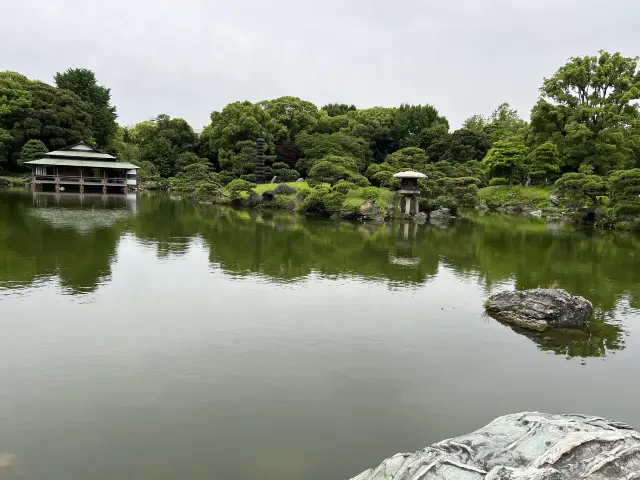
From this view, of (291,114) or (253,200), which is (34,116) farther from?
(291,114)

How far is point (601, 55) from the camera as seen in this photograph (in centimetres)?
3609

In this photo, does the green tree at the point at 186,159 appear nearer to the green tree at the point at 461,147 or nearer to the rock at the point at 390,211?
the green tree at the point at 461,147

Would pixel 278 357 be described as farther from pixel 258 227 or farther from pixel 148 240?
pixel 258 227

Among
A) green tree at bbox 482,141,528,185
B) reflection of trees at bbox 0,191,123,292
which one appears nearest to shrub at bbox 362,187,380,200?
green tree at bbox 482,141,528,185

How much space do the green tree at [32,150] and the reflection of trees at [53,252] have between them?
22504mm

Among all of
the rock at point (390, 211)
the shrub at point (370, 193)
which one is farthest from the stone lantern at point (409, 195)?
the shrub at point (370, 193)

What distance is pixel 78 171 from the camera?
39.2m

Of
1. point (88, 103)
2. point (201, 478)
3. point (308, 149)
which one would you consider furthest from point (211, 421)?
point (88, 103)

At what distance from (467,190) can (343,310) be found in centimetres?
2639

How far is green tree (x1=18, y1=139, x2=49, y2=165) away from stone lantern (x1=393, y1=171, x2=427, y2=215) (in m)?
31.4

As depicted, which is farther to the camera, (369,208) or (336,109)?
(336,109)

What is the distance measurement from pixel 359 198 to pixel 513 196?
16.5 m

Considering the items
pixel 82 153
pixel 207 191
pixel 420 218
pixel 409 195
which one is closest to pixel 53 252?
pixel 420 218

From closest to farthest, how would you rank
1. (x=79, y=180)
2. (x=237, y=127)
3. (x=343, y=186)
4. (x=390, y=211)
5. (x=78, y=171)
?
1. (x=343, y=186)
2. (x=390, y=211)
3. (x=79, y=180)
4. (x=78, y=171)
5. (x=237, y=127)
